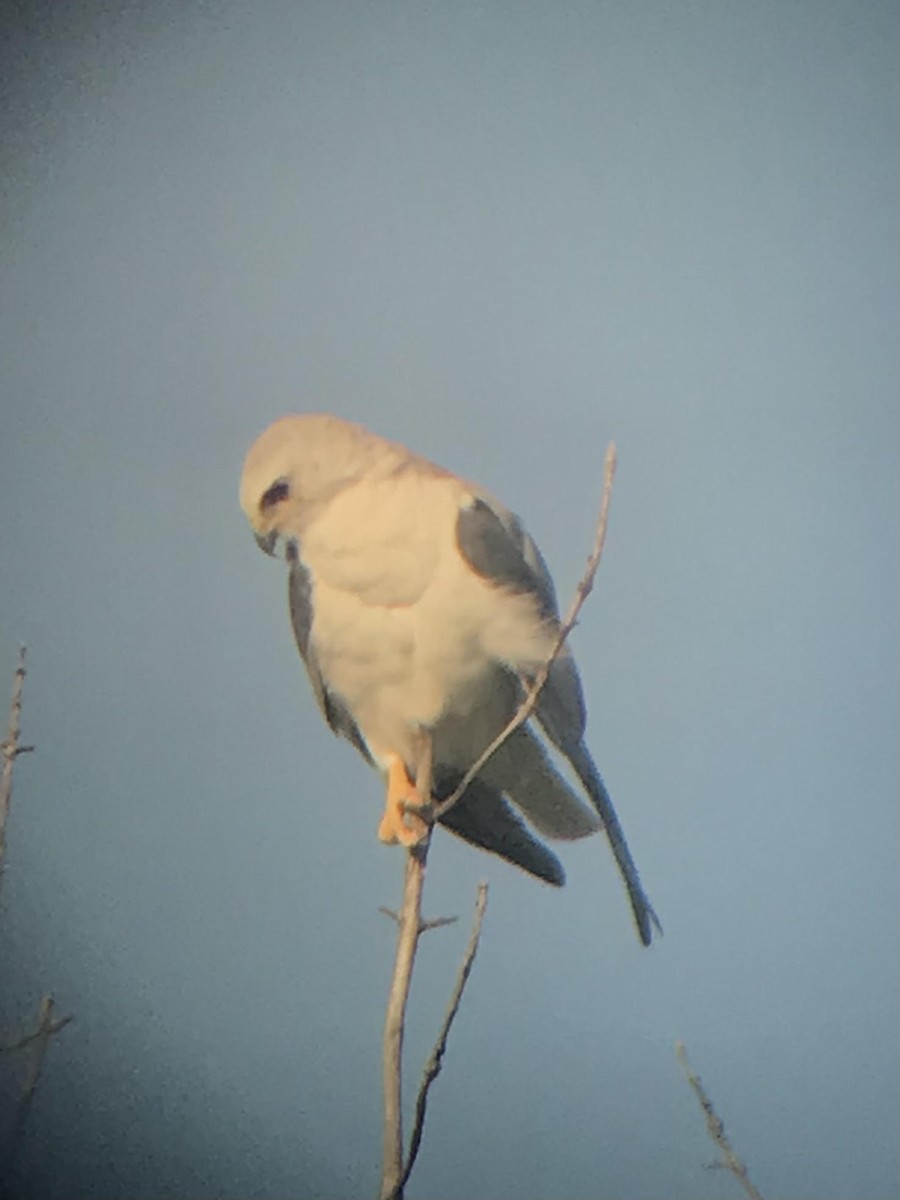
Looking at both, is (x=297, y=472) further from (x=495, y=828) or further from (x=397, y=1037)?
(x=397, y=1037)

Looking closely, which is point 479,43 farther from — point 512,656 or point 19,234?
point 512,656

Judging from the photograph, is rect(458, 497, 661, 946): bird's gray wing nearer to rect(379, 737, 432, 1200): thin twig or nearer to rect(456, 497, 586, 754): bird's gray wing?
rect(456, 497, 586, 754): bird's gray wing

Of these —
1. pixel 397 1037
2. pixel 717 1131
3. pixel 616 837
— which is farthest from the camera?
pixel 616 837

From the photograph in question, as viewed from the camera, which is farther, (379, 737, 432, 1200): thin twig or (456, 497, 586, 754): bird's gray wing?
(456, 497, 586, 754): bird's gray wing

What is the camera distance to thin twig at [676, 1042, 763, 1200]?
1.16m

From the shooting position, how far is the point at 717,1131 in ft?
3.90

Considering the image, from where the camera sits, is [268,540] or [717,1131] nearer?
[717,1131]

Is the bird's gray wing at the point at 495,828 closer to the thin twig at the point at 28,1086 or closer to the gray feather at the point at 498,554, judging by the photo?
the gray feather at the point at 498,554

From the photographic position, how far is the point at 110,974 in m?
1.37

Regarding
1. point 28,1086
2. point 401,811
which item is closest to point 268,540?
point 401,811

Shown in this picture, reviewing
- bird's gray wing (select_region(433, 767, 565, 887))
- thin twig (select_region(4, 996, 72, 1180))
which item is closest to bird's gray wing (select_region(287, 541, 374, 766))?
bird's gray wing (select_region(433, 767, 565, 887))

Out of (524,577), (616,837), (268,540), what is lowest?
(616,837)

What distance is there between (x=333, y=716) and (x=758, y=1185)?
0.68 metres

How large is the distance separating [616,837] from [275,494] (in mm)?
519
